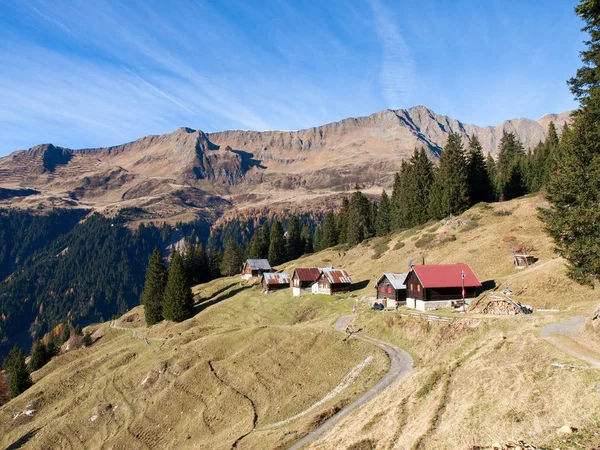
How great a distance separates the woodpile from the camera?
41684 mm

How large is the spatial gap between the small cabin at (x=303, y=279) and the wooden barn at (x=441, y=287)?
29.8 m

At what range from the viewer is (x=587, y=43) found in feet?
117

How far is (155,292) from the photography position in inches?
3834

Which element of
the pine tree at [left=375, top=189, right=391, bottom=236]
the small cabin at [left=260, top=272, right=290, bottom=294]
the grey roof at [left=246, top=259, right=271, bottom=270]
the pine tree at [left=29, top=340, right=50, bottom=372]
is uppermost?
the pine tree at [left=375, top=189, right=391, bottom=236]

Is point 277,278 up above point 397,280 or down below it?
below

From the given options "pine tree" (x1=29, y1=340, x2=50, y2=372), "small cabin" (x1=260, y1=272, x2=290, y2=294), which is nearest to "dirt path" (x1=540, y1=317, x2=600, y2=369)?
"small cabin" (x1=260, y1=272, x2=290, y2=294)

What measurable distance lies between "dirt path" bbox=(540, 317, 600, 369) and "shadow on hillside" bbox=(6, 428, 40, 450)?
53.8m

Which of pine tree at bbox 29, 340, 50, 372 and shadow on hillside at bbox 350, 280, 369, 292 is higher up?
shadow on hillside at bbox 350, 280, 369, 292

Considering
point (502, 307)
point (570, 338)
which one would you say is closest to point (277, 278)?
point (502, 307)

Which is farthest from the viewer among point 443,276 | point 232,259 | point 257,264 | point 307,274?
→ point 232,259

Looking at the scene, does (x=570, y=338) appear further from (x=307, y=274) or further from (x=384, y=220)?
(x=384, y=220)

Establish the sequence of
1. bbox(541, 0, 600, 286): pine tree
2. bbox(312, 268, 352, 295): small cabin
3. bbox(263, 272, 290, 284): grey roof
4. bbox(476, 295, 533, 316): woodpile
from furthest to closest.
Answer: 1. bbox(263, 272, 290, 284): grey roof
2. bbox(312, 268, 352, 295): small cabin
3. bbox(476, 295, 533, 316): woodpile
4. bbox(541, 0, 600, 286): pine tree

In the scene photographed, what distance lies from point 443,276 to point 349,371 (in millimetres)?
23909

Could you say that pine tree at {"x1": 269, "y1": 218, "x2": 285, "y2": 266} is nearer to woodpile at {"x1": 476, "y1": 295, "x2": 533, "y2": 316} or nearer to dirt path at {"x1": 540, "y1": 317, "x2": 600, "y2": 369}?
woodpile at {"x1": 476, "y1": 295, "x2": 533, "y2": 316}
